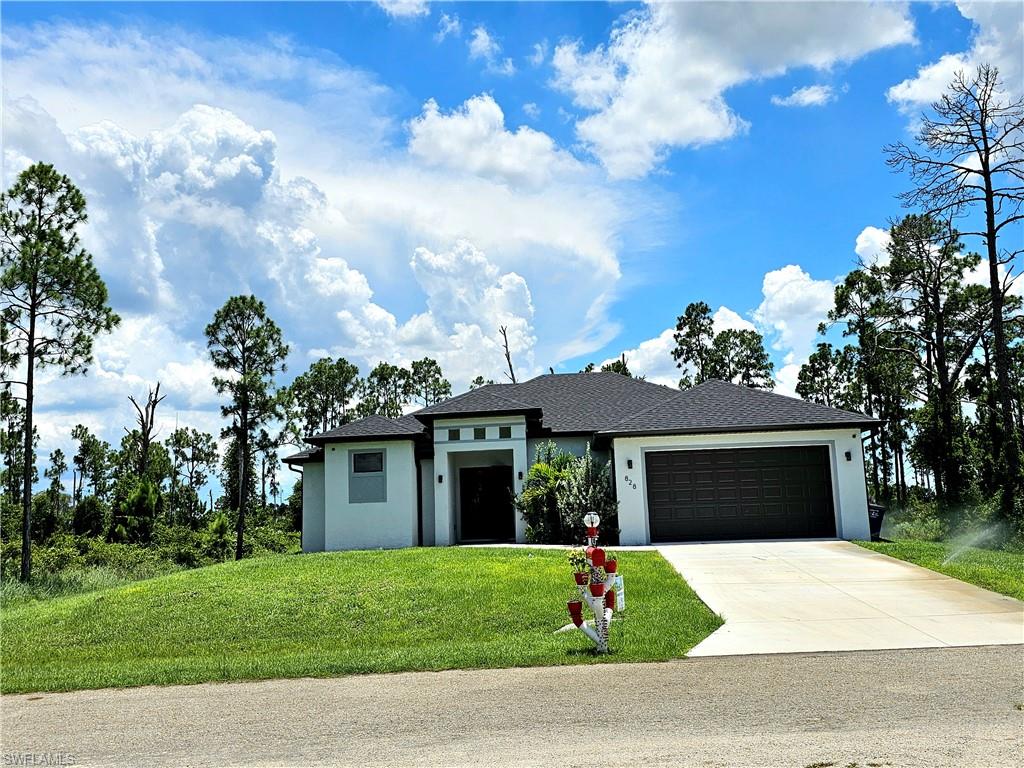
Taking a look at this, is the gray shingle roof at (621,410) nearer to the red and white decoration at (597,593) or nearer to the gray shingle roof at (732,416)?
the gray shingle roof at (732,416)

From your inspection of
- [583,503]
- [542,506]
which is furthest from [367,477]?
[583,503]

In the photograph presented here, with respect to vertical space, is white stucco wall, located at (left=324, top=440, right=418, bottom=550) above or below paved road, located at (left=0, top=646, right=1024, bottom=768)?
above

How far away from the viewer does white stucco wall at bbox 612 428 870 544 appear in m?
17.8

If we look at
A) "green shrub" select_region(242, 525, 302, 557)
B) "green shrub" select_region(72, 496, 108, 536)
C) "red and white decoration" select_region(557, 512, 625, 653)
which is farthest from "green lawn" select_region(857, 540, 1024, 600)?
"green shrub" select_region(72, 496, 108, 536)

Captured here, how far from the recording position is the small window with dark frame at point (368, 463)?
2072cm

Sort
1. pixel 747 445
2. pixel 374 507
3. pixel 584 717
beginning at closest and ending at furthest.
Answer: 1. pixel 584 717
2. pixel 747 445
3. pixel 374 507

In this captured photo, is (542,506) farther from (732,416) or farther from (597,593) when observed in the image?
(597,593)

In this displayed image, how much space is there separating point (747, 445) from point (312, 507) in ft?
40.9

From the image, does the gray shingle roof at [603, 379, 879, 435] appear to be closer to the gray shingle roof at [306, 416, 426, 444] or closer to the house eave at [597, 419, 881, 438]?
the house eave at [597, 419, 881, 438]

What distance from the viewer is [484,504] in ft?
72.9

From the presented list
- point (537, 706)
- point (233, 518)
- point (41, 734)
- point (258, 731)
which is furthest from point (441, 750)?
point (233, 518)

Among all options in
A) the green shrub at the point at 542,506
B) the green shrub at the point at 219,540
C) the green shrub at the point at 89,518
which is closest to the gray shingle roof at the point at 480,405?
the green shrub at the point at 542,506

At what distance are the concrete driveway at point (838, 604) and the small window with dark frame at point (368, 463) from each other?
9139 mm

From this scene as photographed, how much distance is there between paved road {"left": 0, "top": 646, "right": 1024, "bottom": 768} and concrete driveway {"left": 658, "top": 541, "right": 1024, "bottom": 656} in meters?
0.56
